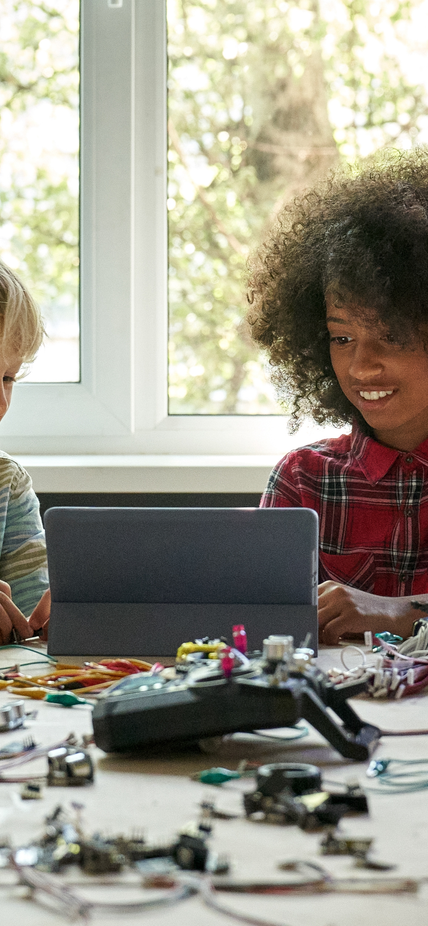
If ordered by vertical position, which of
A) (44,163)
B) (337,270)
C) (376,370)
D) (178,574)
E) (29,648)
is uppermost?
(44,163)

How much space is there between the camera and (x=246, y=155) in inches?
86.5

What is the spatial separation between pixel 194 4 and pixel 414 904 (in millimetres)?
2143

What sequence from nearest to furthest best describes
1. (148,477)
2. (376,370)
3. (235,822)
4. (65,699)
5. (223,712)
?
1. (235,822)
2. (223,712)
3. (65,699)
4. (376,370)
5. (148,477)

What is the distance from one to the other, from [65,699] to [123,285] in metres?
1.48

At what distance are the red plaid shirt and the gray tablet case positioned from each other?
1.70ft

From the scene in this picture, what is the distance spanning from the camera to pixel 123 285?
83.6 inches

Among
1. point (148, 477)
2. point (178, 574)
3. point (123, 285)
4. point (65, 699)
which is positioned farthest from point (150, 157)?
point (65, 699)

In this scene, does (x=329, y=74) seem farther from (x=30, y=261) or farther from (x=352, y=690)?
(x=352, y=690)

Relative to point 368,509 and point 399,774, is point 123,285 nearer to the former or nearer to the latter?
point 368,509

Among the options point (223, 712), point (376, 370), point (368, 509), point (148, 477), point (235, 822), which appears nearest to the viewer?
point (235, 822)

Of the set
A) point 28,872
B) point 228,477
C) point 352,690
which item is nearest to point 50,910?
point 28,872

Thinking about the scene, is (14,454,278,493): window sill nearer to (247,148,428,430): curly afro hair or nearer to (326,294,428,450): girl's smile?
(247,148,428,430): curly afro hair

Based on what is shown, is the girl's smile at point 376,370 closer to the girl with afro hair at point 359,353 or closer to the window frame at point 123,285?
the girl with afro hair at point 359,353

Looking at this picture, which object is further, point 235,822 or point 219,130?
point 219,130
